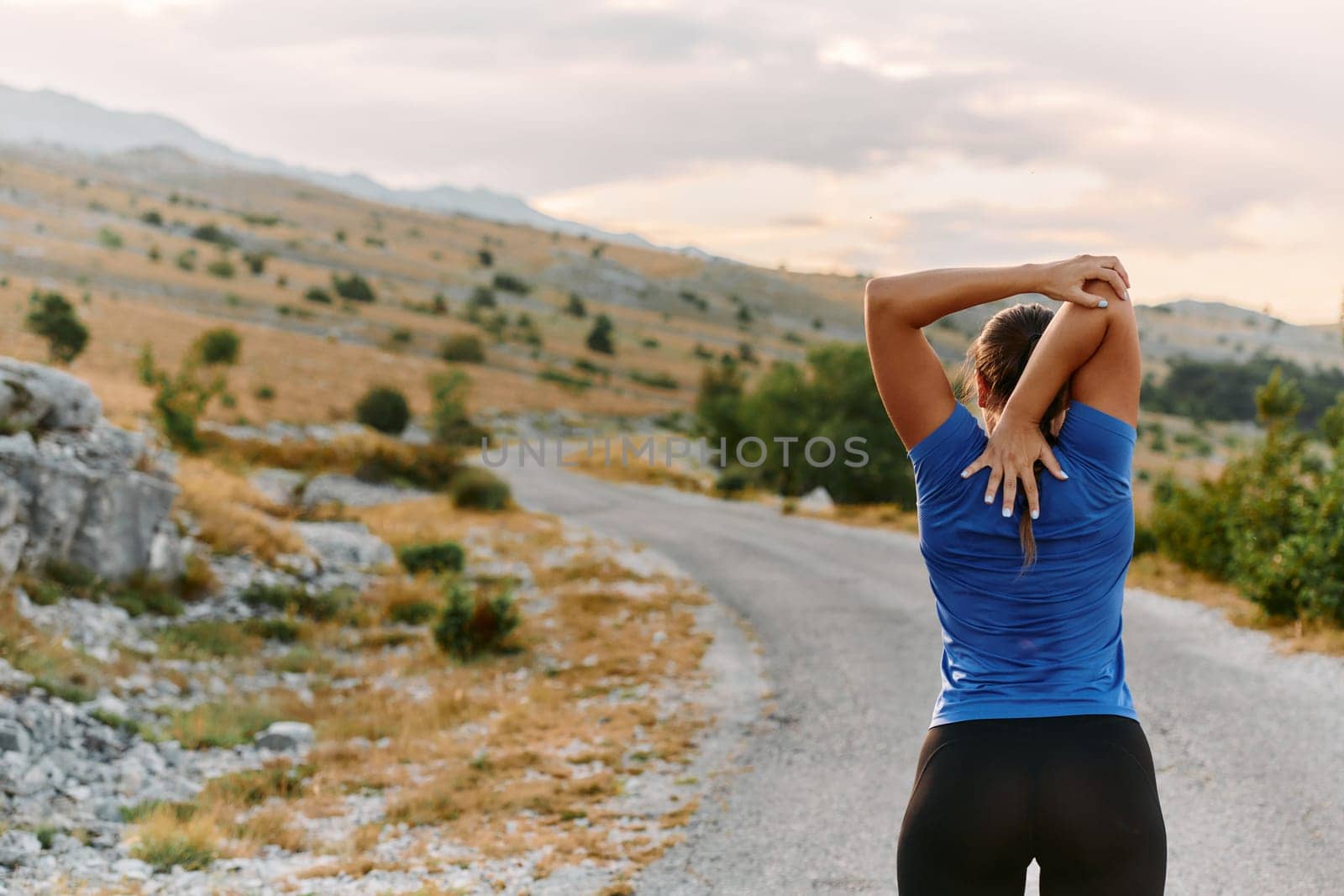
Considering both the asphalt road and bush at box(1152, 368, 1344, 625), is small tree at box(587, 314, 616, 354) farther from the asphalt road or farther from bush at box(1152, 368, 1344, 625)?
bush at box(1152, 368, 1344, 625)

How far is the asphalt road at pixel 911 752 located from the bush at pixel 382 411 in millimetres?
23358

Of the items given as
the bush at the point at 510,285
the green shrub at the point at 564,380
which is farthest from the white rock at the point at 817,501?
the bush at the point at 510,285

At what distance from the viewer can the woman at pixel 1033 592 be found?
174 centimetres

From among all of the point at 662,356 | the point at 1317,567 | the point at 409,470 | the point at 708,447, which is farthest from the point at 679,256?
the point at 1317,567

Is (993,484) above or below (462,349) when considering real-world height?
below

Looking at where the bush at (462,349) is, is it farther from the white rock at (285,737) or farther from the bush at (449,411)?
the white rock at (285,737)

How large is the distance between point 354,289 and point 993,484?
66.7 m

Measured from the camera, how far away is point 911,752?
263 inches

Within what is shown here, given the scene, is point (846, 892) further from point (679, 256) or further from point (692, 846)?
point (679, 256)

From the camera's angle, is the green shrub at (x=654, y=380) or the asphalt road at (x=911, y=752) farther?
the green shrub at (x=654, y=380)

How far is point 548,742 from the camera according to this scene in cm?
720

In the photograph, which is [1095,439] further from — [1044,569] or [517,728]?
[517,728]

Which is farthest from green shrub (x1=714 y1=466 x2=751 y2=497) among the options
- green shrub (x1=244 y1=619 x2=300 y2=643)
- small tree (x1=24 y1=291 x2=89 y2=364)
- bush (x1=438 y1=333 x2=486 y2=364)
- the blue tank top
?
bush (x1=438 y1=333 x2=486 y2=364)

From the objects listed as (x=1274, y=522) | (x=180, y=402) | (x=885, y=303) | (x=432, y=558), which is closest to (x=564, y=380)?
(x=180, y=402)
